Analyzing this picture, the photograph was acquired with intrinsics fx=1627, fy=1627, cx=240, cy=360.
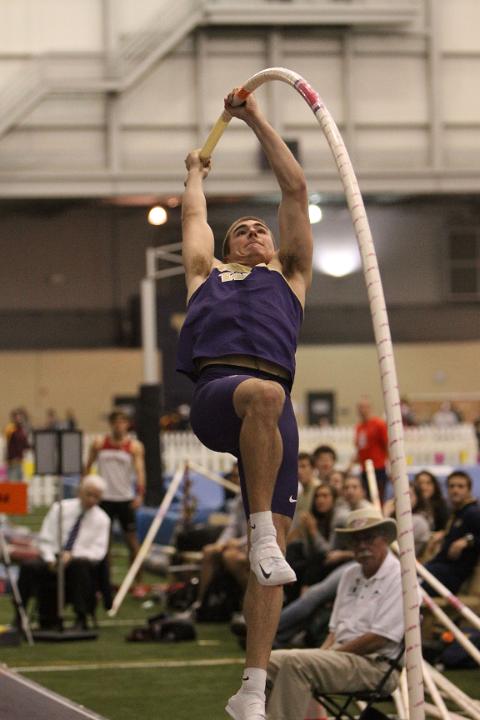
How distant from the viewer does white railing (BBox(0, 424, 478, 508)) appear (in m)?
28.8

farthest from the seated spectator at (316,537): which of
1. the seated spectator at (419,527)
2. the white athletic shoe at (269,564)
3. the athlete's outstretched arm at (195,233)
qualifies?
the white athletic shoe at (269,564)

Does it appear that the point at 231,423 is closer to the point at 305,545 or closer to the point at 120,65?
the point at 305,545

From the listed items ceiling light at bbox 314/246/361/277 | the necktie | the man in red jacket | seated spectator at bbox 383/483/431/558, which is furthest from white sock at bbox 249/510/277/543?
ceiling light at bbox 314/246/361/277

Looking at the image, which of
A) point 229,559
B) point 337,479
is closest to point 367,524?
point 229,559

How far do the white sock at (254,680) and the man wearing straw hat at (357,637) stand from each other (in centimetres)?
182

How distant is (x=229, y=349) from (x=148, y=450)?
14855 millimetres

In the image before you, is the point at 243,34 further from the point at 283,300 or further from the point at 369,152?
the point at 283,300

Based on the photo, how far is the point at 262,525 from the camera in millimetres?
5500

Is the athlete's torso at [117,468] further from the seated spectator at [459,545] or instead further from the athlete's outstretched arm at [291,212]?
the athlete's outstretched arm at [291,212]

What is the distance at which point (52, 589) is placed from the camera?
13055 millimetres

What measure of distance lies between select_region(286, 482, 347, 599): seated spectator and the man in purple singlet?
5941 mm

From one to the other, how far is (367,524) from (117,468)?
7.86 meters

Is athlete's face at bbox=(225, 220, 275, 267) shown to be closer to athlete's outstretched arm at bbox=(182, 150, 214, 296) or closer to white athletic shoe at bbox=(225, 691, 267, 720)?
athlete's outstretched arm at bbox=(182, 150, 214, 296)

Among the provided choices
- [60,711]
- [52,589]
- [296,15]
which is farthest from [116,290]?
[60,711]
